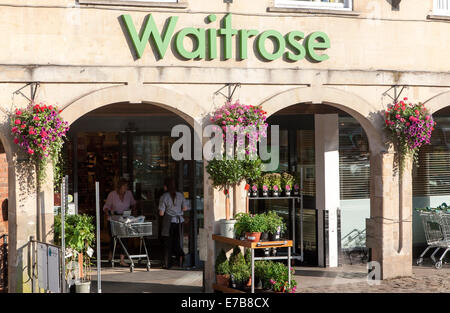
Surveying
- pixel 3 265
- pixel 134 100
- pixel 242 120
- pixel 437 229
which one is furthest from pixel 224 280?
pixel 437 229

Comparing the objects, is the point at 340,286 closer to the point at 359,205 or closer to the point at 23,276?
the point at 359,205

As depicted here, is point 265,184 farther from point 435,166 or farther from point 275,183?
point 435,166

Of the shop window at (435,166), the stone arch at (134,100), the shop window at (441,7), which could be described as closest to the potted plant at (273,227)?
the stone arch at (134,100)

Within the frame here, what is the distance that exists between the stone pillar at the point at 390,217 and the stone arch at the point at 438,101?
3.42 ft

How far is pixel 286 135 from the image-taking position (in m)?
16.3

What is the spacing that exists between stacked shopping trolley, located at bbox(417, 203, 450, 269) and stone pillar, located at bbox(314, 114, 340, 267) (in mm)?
1738

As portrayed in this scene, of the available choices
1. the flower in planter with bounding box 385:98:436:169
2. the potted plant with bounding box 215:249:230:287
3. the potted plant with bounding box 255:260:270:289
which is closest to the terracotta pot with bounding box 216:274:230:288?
the potted plant with bounding box 215:249:230:287

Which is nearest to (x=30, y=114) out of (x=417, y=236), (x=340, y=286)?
(x=340, y=286)

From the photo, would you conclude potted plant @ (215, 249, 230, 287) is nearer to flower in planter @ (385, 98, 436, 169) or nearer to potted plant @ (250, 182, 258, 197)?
potted plant @ (250, 182, 258, 197)

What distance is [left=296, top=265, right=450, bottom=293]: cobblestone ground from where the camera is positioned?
516 inches

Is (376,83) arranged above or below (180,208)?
above

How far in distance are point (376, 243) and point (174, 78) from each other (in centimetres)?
463

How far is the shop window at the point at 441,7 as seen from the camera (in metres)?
14.5

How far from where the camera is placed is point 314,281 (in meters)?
14.0
